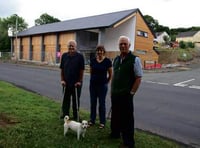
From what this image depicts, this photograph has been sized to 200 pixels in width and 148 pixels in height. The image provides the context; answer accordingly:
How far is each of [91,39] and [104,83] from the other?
110 ft

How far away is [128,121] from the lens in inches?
205

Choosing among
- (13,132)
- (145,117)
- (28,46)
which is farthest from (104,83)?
(28,46)

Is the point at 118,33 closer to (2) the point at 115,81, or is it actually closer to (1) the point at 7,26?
(2) the point at 115,81

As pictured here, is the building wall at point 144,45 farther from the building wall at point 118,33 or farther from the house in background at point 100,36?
the building wall at point 118,33

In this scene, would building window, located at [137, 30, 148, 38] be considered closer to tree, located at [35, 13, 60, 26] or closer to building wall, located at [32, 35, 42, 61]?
building wall, located at [32, 35, 42, 61]

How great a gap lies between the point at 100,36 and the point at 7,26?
51365 mm

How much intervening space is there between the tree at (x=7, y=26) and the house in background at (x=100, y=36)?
68.5 ft

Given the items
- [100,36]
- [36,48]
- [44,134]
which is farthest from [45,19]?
[44,134]

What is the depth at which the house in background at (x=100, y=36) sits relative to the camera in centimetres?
3365

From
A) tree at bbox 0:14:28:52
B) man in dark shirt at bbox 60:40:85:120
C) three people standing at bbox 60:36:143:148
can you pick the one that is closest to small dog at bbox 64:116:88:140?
three people standing at bbox 60:36:143:148

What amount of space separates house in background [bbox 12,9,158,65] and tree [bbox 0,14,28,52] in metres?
20.9

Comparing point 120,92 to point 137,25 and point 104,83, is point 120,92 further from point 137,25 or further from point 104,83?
point 137,25

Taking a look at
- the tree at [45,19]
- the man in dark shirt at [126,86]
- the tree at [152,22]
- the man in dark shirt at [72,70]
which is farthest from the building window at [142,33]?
the tree at [152,22]

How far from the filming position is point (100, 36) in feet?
107
